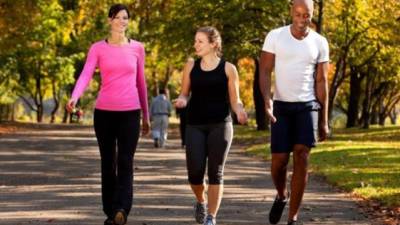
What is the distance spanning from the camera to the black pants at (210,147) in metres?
8.52

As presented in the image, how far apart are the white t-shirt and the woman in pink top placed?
1316 millimetres

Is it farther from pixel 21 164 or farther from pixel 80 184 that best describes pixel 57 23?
pixel 80 184

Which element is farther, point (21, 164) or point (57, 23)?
point (57, 23)

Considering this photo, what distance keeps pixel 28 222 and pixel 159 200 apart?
2.69 meters

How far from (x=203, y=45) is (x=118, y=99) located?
0.97 metres

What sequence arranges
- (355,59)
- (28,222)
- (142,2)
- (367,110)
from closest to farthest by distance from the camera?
(28,222), (142,2), (355,59), (367,110)

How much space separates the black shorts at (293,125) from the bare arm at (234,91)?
33 centimetres

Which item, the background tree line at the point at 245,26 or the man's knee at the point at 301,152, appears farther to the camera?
the background tree line at the point at 245,26

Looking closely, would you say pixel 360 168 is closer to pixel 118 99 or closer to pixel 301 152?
pixel 301 152

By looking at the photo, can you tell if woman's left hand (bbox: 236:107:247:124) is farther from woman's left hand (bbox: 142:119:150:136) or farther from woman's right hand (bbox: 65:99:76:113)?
woman's right hand (bbox: 65:99:76:113)

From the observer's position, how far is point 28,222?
30.5 ft

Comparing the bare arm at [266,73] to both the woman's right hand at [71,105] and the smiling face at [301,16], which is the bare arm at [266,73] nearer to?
the smiling face at [301,16]

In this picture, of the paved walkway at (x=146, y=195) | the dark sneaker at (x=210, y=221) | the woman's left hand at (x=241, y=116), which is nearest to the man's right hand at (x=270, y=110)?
the woman's left hand at (x=241, y=116)

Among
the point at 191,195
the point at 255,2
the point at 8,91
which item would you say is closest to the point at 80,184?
the point at 191,195
